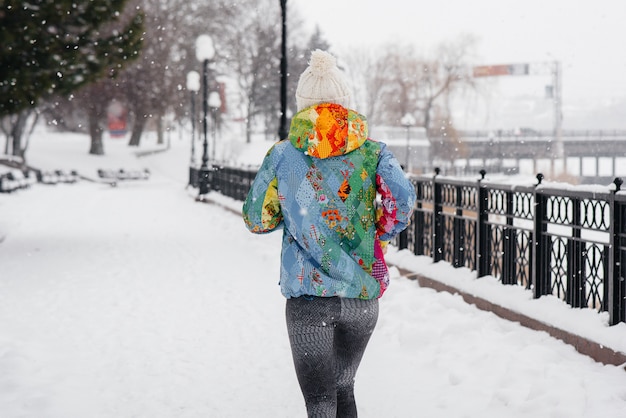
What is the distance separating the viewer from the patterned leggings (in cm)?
342

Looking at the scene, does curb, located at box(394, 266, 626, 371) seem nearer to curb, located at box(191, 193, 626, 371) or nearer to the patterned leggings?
curb, located at box(191, 193, 626, 371)

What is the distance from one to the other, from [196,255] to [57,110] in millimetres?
54514

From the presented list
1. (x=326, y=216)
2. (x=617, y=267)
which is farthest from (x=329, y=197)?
(x=617, y=267)

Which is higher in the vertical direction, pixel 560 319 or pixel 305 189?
pixel 305 189

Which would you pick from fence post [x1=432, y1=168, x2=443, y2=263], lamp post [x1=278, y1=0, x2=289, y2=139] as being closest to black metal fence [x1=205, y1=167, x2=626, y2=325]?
fence post [x1=432, y1=168, x2=443, y2=263]

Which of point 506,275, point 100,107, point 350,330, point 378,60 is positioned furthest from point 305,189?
point 378,60

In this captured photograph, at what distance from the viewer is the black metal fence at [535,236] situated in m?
6.34

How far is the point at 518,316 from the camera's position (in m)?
7.46

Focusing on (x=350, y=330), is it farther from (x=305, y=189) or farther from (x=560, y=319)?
(x=560, y=319)

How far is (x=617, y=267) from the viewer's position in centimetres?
627

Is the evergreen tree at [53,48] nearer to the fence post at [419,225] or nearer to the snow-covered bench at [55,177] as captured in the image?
the fence post at [419,225]

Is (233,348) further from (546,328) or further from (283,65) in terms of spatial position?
(283,65)

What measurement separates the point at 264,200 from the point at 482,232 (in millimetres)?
5882

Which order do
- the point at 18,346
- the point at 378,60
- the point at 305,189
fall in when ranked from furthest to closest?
1. the point at 378,60
2. the point at 18,346
3. the point at 305,189
